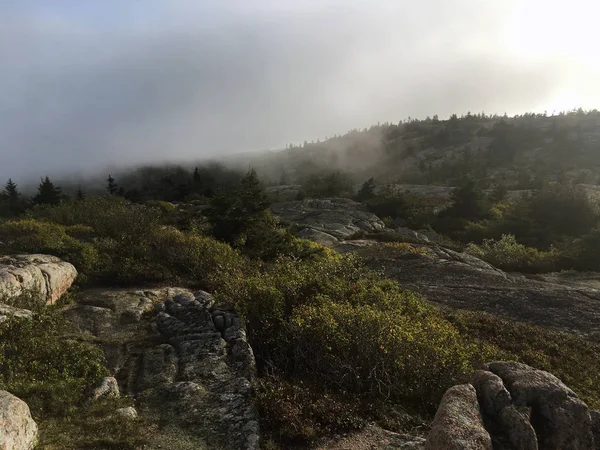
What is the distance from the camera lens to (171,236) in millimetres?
14391

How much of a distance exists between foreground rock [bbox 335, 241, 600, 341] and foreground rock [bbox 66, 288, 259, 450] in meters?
7.13

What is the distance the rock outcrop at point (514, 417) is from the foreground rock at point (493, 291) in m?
7.74

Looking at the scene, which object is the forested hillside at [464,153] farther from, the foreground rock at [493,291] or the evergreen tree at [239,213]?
the evergreen tree at [239,213]

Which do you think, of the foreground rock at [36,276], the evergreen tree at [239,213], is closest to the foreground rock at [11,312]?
the foreground rock at [36,276]

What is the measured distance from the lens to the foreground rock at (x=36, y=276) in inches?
364

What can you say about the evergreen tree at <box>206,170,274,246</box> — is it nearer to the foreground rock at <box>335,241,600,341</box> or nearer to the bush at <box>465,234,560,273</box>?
the foreground rock at <box>335,241,600,341</box>

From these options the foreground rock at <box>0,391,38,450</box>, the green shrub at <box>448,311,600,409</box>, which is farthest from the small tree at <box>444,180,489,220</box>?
the foreground rock at <box>0,391,38,450</box>

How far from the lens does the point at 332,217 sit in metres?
35.4

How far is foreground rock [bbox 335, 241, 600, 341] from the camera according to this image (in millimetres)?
13523

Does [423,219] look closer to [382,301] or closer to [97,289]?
[382,301]

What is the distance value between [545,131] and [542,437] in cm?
9216

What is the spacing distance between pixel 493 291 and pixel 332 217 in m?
20.4

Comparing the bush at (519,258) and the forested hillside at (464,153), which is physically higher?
the forested hillside at (464,153)

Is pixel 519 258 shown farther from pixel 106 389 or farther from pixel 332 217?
pixel 106 389
